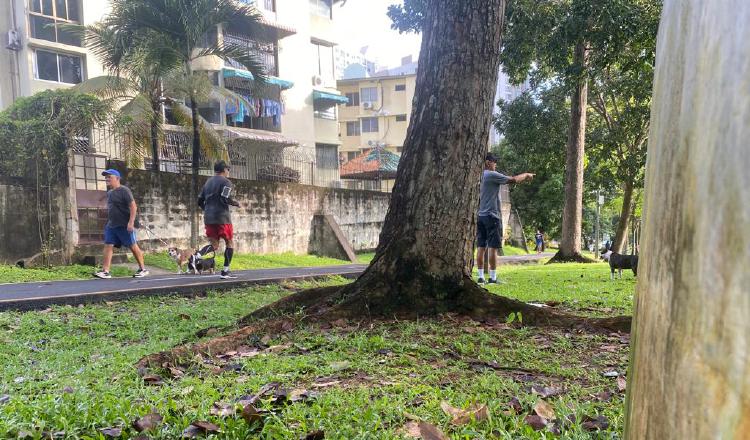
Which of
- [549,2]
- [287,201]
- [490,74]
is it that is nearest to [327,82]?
[287,201]

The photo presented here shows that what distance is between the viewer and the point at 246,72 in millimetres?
21688

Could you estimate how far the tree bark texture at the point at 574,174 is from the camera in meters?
14.8

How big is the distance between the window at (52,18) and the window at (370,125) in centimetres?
2307

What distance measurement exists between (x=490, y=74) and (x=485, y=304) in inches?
68.8

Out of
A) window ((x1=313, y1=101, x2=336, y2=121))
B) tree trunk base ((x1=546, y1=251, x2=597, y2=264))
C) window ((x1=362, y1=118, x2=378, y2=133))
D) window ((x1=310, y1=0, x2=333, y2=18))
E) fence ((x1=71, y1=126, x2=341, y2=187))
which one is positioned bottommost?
tree trunk base ((x1=546, y1=251, x2=597, y2=264))

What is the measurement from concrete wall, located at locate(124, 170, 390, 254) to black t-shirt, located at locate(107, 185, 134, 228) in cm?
354

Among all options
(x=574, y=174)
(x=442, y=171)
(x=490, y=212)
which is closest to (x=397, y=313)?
(x=442, y=171)

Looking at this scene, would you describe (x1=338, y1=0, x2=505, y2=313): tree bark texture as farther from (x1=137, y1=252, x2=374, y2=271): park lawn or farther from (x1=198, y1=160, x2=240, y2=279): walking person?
(x1=137, y1=252, x2=374, y2=271): park lawn

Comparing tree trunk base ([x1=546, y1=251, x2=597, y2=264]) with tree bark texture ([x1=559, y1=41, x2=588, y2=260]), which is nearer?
tree bark texture ([x1=559, y1=41, x2=588, y2=260])

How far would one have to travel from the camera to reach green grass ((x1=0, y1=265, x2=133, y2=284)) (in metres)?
8.18

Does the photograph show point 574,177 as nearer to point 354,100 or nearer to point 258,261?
point 258,261

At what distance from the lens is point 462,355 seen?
2908 mm

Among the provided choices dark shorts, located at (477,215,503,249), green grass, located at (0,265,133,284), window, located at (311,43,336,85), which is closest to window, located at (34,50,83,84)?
window, located at (311,43,336,85)

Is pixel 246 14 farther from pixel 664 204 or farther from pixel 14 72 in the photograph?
pixel 664 204
